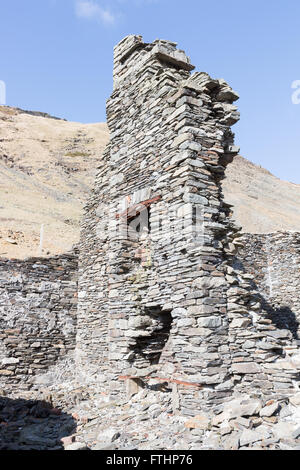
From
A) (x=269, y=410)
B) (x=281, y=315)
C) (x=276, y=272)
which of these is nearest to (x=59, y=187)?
(x=276, y=272)

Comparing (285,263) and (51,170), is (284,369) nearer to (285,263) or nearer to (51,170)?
(285,263)

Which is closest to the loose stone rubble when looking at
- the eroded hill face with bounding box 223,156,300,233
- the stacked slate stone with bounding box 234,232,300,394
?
the stacked slate stone with bounding box 234,232,300,394

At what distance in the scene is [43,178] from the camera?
133ft

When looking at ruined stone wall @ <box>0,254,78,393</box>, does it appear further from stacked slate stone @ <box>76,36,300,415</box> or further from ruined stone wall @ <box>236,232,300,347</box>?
ruined stone wall @ <box>236,232,300,347</box>

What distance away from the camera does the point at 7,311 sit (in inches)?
451

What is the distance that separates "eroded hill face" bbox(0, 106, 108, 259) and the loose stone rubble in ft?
13.7

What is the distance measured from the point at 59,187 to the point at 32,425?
32.8 metres

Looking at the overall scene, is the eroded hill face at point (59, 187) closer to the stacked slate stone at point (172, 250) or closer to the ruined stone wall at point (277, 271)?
the stacked slate stone at point (172, 250)

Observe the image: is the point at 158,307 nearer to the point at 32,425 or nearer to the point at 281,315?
the point at 32,425

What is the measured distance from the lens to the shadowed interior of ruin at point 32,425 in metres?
6.79

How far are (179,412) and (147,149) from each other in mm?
5961

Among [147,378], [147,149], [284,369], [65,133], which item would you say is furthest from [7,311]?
[65,133]

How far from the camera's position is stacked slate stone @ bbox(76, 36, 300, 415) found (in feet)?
21.9

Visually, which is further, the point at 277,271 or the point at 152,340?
the point at 277,271
